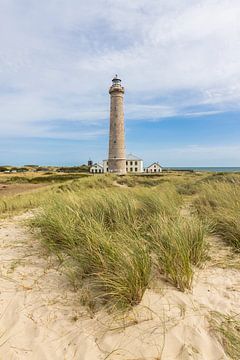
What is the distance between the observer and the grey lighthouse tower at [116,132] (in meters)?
37.9

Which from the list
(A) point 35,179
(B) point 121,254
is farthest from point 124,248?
(A) point 35,179

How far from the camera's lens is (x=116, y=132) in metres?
37.8

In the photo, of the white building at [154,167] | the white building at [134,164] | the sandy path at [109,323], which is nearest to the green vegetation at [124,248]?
the sandy path at [109,323]

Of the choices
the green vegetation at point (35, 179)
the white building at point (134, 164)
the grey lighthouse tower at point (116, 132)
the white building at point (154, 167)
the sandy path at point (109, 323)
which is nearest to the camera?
→ the sandy path at point (109, 323)

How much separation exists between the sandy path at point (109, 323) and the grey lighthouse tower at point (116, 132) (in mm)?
35641

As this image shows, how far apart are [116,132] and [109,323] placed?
36.6 m

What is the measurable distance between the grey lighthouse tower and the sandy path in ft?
117

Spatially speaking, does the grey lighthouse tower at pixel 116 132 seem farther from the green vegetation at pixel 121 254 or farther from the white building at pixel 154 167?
the green vegetation at pixel 121 254

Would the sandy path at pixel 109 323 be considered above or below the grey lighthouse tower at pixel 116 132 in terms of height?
below

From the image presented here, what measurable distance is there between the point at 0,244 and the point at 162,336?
11.1ft

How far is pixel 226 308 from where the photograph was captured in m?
2.39

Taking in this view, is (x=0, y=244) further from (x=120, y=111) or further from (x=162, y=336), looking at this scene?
(x=120, y=111)

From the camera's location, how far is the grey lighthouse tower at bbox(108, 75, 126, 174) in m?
37.9

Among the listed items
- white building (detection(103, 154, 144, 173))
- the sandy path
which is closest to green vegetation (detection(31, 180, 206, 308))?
the sandy path
